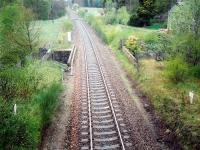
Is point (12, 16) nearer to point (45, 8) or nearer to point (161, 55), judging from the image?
point (161, 55)

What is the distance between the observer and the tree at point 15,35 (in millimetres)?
28359

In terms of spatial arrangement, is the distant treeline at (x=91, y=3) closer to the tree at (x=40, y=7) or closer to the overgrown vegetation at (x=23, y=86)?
the tree at (x=40, y=7)

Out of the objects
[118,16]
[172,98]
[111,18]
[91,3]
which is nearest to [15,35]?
[172,98]

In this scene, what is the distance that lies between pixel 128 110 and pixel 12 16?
14.4 metres

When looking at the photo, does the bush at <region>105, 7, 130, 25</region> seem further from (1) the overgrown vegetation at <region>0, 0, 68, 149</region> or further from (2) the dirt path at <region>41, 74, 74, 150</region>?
(2) the dirt path at <region>41, 74, 74, 150</region>

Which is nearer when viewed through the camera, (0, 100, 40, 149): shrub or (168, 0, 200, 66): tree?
(0, 100, 40, 149): shrub

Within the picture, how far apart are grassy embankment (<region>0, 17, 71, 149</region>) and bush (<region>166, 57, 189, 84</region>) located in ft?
25.6

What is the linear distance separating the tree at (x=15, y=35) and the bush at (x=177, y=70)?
11.8m

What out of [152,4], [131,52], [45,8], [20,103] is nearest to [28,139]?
[20,103]

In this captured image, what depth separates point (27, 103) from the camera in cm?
1930

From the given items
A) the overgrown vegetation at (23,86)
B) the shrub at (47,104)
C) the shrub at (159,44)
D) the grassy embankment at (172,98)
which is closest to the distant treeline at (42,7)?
the shrub at (159,44)

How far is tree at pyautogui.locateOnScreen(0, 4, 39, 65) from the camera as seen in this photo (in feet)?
93.0

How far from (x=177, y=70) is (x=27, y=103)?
10230mm

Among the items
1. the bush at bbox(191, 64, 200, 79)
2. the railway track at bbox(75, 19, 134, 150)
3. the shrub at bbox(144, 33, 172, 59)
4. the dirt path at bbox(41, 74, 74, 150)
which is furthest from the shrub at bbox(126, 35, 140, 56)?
the dirt path at bbox(41, 74, 74, 150)
